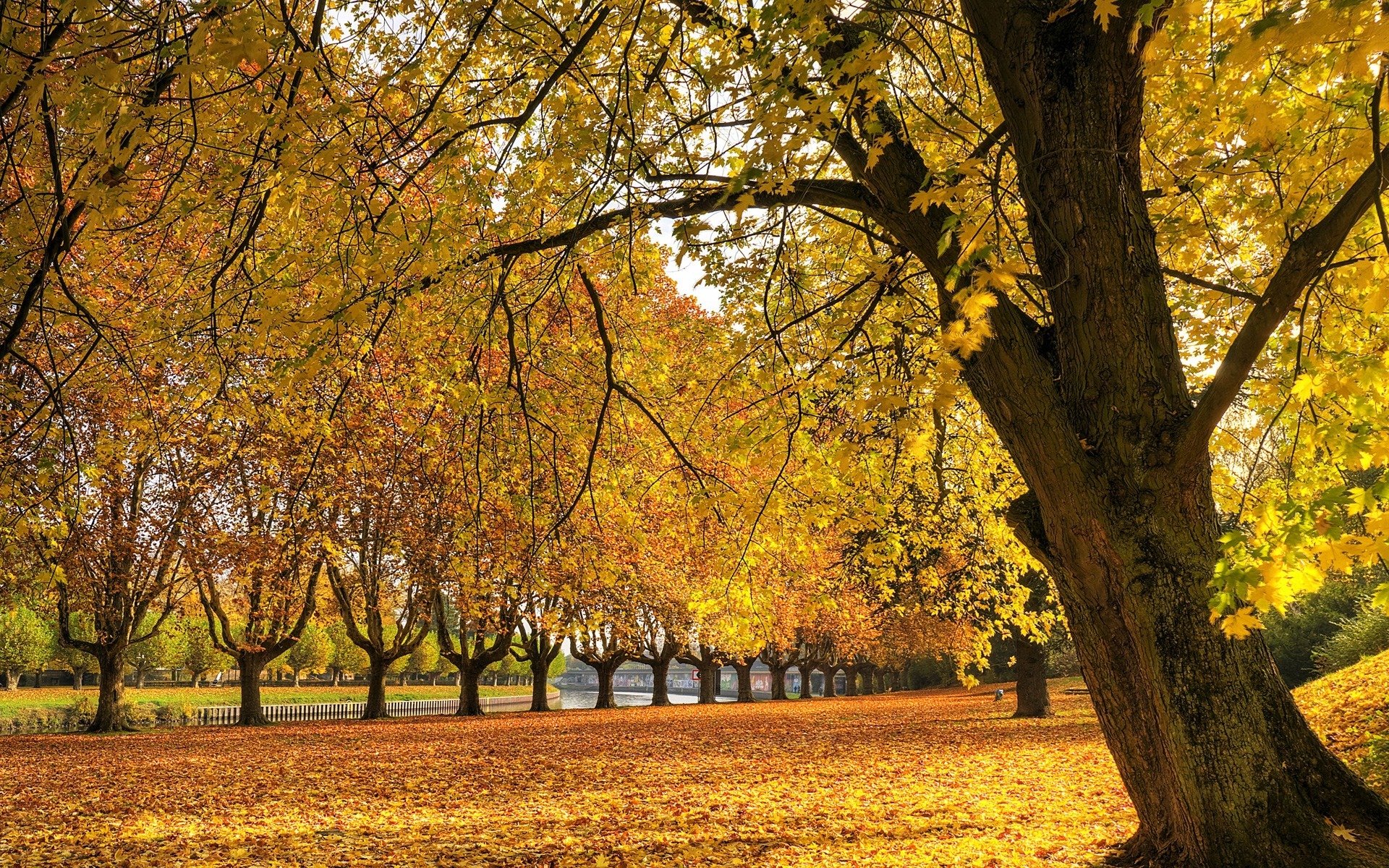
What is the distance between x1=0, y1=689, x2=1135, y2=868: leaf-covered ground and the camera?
576cm

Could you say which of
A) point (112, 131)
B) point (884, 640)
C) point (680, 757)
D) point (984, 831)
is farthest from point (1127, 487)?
point (884, 640)

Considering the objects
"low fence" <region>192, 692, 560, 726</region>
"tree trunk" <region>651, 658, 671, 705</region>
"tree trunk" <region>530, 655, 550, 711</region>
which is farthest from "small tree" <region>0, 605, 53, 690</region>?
"tree trunk" <region>651, 658, 671, 705</region>

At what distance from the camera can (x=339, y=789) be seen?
28.7 feet

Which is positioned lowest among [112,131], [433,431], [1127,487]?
[1127,487]

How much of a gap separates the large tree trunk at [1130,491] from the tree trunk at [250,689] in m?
19.7

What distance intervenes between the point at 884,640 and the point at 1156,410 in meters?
28.0

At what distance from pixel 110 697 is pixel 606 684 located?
52.6 feet

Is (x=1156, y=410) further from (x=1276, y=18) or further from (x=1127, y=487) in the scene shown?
(x=1276, y=18)

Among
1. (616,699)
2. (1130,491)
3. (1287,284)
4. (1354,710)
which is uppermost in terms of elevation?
(1287,284)

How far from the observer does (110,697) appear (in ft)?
56.6

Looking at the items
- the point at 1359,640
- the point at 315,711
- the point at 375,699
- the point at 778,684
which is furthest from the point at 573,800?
the point at 778,684

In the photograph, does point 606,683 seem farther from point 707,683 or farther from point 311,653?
point 311,653

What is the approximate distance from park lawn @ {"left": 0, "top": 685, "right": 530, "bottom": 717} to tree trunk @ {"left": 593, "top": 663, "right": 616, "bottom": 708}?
374 inches

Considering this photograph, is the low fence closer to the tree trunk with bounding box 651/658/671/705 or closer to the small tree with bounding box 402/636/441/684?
the tree trunk with bounding box 651/658/671/705
